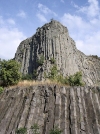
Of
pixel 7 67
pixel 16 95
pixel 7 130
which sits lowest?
pixel 7 130

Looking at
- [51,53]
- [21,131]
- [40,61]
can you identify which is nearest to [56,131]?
[21,131]

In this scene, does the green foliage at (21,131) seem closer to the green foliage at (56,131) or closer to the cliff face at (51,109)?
the cliff face at (51,109)

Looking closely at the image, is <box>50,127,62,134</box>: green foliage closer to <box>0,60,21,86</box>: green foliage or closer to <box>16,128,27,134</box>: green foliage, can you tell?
<box>16,128,27,134</box>: green foliage

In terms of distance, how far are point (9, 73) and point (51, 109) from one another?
307 inches

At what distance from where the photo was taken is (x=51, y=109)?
56.1ft

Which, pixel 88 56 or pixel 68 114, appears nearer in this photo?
pixel 68 114

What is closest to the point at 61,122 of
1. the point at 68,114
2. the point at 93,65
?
the point at 68,114

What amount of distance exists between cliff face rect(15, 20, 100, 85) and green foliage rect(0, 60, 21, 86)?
31.8 metres

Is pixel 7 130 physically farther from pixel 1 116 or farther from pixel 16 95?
pixel 16 95

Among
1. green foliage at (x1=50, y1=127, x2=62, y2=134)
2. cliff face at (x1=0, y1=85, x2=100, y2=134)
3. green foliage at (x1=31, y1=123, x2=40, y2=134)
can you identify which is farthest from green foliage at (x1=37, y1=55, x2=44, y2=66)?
green foliage at (x1=50, y1=127, x2=62, y2=134)

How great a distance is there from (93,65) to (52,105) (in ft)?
213

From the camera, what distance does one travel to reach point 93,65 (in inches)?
3162

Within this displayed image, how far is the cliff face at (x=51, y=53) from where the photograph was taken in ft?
197

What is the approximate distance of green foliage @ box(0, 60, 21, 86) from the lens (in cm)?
2272
